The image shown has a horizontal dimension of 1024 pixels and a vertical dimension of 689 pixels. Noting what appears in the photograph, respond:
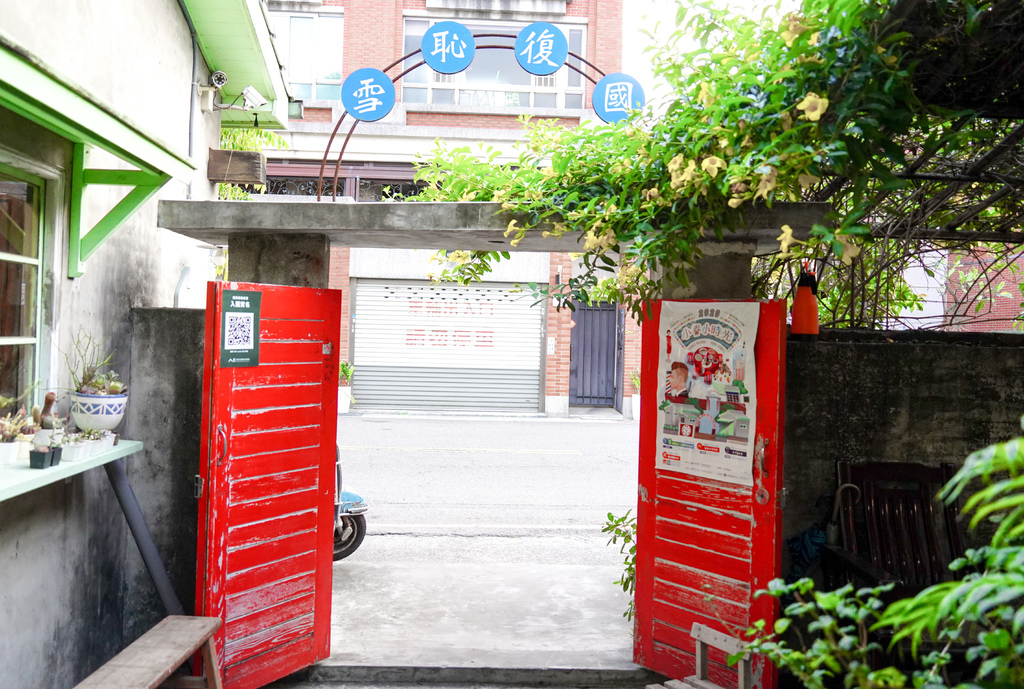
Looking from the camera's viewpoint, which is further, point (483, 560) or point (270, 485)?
point (483, 560)

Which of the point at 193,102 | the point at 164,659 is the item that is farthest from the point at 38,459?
the point at 193,102

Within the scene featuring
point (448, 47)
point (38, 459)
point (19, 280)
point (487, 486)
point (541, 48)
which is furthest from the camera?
point (487, 486)

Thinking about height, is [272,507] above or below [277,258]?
below

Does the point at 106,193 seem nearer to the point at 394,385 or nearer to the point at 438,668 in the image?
the point at 438,668

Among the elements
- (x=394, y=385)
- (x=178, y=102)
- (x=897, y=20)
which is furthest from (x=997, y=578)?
(x=394, y=385)

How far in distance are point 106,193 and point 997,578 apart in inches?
202

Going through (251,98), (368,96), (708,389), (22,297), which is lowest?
(708,389)

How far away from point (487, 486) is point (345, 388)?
24.6 ft

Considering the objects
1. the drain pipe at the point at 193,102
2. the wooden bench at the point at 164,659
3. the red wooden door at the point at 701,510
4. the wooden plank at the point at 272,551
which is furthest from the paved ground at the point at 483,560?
the drain pipe at the point at 193,102

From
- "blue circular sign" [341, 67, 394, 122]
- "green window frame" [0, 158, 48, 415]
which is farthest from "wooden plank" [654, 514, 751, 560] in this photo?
"blue circular sign" [341, 67, 394, 122]

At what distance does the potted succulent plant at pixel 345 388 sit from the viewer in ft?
55.0

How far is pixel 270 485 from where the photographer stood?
4.50m

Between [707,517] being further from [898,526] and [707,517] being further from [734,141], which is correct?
[734,141]

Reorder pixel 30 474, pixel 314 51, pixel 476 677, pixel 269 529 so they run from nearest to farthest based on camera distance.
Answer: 1. pixel 30 474
2. pixel 269 529
3. pixel 476 677
4. pixel 314 51
